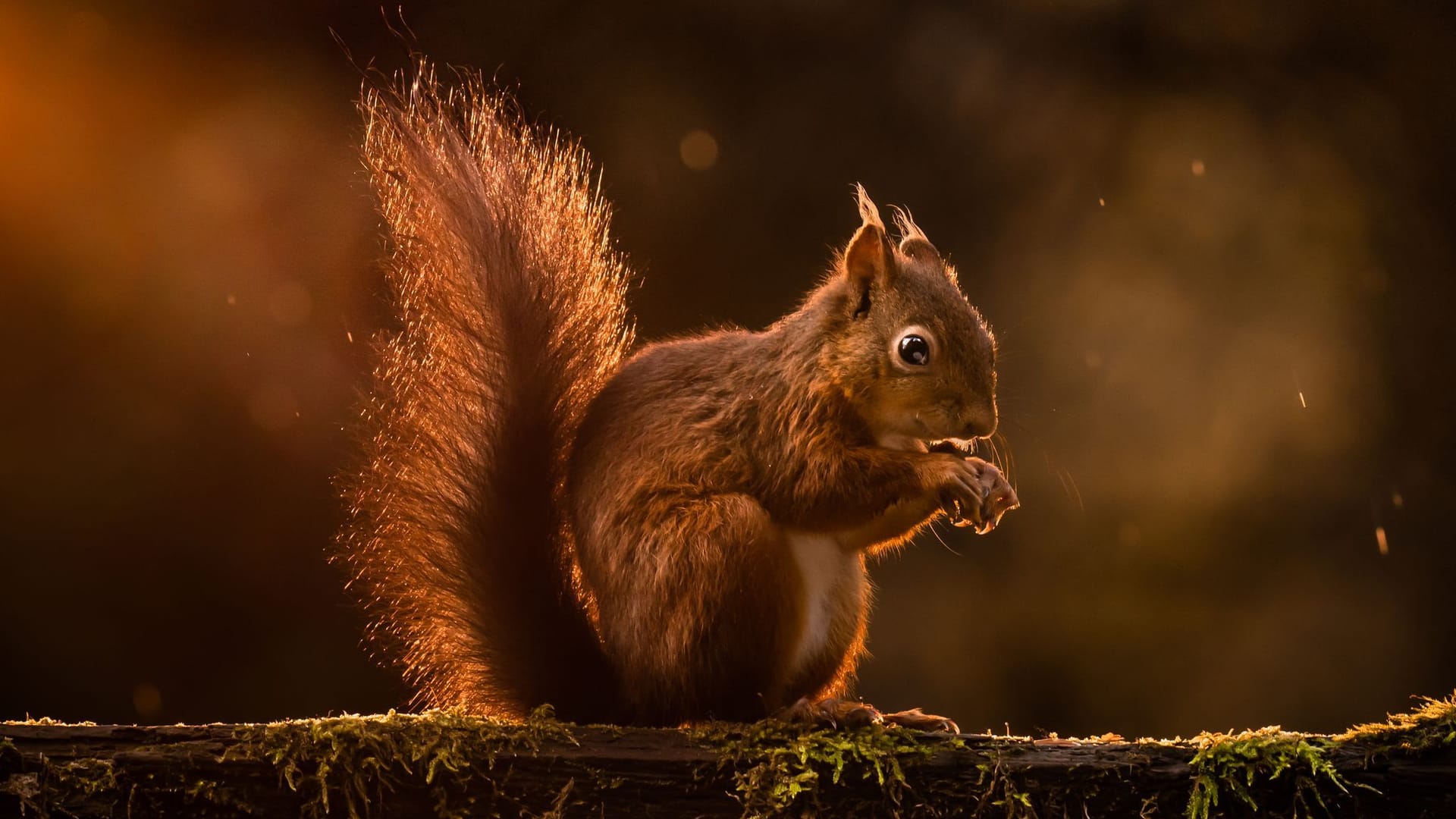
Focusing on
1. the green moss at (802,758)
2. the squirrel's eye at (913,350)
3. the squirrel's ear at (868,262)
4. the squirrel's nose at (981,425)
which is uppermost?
Answer: the squirrel's ear at (868,262)

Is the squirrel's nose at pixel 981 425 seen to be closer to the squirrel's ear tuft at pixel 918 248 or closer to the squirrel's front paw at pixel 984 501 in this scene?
the squirrel's front paw at pixel 984 501

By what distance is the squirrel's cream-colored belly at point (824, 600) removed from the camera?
5.25ft

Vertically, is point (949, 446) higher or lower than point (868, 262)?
lower

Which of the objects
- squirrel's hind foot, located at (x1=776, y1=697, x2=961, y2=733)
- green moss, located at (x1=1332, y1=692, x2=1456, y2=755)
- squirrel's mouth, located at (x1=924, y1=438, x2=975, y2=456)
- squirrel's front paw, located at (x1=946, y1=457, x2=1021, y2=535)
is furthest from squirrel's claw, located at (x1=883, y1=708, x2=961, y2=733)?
green moss, located at (x1=1332, y1=692, x2=1456, y2=755)

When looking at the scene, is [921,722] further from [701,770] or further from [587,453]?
[587,453]

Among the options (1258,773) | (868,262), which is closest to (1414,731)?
(1258,773)

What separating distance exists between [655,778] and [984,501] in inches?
23.4

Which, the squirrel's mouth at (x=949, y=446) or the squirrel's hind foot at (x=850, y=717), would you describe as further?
the squirrel's mouth at (x=949, y=446)

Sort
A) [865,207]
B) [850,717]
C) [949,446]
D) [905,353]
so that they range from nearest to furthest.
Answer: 1. [850,717]
2. [905,353]
3. [949,446]
4. [865,207]

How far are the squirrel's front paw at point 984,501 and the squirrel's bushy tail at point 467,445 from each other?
1.87ft

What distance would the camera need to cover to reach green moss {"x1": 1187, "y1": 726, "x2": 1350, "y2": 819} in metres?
1.40

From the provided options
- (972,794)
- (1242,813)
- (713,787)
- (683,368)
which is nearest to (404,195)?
(683,368)

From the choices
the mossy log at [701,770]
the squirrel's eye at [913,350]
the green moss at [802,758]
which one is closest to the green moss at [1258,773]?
the mossy log at [701,770]

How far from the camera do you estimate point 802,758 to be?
1396 millimetres
